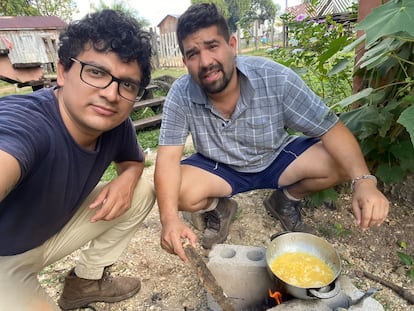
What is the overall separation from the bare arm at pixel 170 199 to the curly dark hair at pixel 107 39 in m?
0.60

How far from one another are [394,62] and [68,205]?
185 centimetres

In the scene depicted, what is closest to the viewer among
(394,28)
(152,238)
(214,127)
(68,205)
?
(394,28)

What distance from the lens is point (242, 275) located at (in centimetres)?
154

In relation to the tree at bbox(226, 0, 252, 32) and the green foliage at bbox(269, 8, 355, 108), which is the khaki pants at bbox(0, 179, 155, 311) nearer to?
the green foliage at bbox(269, 8, 355, 108)

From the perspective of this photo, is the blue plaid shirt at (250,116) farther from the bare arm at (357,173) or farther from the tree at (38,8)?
the tree at (38,8)

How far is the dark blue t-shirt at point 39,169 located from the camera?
3.65ft

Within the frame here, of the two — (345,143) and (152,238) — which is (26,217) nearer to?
(152,238)

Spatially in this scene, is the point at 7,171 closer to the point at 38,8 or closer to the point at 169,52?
the point at 169,52

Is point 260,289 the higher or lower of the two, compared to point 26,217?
lower

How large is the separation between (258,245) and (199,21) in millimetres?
1544

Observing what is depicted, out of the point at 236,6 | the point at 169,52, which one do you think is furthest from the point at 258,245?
the point at 236,6

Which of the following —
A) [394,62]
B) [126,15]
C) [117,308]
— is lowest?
[117,308]

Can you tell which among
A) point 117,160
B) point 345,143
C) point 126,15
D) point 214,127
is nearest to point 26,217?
point 117,160

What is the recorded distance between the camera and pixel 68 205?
1.50 metres
